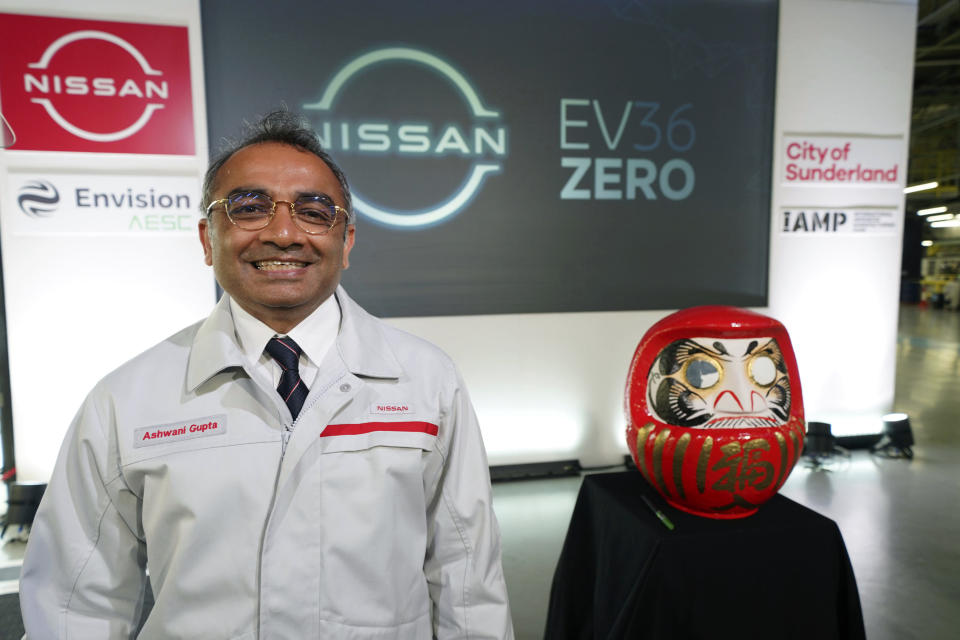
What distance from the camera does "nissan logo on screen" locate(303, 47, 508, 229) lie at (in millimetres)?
3027

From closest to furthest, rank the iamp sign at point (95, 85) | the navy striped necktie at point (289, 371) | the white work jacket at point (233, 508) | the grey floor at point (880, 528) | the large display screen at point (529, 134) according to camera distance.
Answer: the white work jacket at point (233, 508) < the navy striped necktie at point (289, 371) < the grey floor at point (880, 528) < the iamp sign at point (95, 85) < the large display screen at point (529, 134)

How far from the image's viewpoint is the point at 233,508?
34.6 inches

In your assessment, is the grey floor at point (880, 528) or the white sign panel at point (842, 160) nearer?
the grey floor at point (880, 528)

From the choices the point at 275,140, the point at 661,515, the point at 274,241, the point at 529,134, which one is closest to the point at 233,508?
the point at 274,241

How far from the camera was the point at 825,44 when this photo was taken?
11.4 feet

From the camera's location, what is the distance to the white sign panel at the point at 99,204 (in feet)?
9.18

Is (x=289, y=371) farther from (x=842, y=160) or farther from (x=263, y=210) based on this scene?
(x=842, y=160)

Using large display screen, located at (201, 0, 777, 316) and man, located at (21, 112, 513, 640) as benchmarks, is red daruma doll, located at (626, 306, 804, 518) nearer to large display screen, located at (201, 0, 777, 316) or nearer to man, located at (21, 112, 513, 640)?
man, located at (21, 112, 513, 640)

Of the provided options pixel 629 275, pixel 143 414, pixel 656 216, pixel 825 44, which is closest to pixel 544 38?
pixel 656 216

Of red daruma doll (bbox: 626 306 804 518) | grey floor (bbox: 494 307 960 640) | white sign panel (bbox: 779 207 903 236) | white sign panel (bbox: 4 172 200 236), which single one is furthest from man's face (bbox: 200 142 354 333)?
white sign panel (bbox: 779 207 903 236)

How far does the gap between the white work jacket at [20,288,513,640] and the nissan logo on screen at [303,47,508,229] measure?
225 centimetres

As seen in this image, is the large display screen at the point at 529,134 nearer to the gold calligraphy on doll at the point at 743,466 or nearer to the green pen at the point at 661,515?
the green pen at the point at 661,515

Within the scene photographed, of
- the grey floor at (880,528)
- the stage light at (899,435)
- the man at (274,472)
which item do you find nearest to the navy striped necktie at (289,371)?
the man at (274,472)

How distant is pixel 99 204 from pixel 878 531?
4.20 meters
